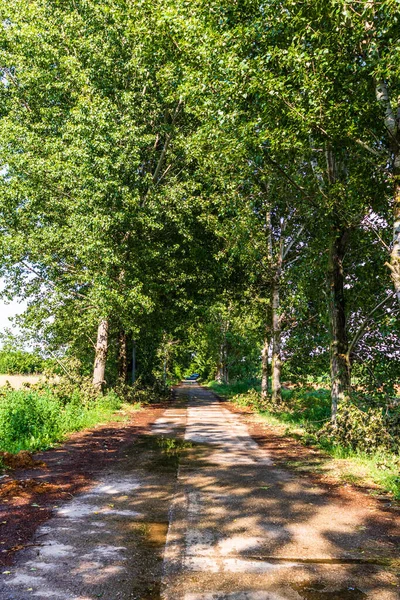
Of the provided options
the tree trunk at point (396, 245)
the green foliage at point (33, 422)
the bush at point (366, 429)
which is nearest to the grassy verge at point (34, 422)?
the green foliage at point (33, 422)

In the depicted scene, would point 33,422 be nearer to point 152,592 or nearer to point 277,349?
point 152,592

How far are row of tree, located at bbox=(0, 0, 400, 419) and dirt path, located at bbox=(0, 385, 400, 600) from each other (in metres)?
4.32

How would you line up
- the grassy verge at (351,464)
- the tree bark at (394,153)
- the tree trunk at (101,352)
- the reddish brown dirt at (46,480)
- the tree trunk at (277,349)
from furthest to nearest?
1. the tree trunk at (101,352)
2. the tree trunk at (277,349)
3. the tree bark at (394,153)
4. the grassy verge at (351,464)
5. the reddish brown dirt at (46,480)

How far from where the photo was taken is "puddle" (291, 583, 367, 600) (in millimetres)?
3799

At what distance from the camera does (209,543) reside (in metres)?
4.93

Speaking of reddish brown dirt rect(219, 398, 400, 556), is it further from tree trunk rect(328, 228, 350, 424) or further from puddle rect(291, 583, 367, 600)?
tree trunk rect(328, 228, 350, 424)

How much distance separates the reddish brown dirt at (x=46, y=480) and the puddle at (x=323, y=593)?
107 inches

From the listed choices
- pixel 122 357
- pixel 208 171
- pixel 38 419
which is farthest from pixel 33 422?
pixel 122 357

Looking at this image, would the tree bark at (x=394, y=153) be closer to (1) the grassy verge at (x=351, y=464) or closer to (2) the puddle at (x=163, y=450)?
(1) the grassy verge at (x=351, y=464)

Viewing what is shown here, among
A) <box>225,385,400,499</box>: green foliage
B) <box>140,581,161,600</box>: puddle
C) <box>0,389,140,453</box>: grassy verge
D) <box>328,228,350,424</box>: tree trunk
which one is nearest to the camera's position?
<box>140,581,161,600</box>: puddle

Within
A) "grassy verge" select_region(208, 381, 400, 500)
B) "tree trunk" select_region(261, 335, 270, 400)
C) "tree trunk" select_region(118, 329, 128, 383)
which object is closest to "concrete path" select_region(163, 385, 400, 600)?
"grassy verge" select_region(208, 381, 400, 500)

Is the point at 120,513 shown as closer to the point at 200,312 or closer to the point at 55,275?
the point at 55,275

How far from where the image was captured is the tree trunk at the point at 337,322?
11.5 metres

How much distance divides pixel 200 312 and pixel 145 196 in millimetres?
7919
